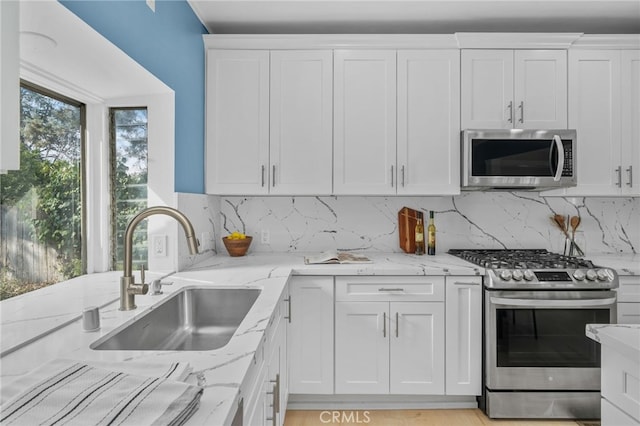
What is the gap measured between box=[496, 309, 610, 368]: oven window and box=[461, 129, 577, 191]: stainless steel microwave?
2.64 feet

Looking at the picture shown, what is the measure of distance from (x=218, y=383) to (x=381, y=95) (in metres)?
2.22

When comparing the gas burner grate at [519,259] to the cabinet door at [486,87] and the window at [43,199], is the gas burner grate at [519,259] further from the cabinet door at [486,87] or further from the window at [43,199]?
the window at [43,199]

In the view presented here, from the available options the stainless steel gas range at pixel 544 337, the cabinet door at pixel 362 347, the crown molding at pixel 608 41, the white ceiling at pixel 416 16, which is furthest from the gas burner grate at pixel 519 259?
the white ceiling at pixel 416 16

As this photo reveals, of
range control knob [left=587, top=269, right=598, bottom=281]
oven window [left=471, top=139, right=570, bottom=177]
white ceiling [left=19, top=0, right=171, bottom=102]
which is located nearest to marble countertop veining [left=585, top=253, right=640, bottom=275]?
range control knob [left=587, top=269, right=598, bottom=281]

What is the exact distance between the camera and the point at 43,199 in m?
1.74

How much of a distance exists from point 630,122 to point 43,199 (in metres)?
3.49

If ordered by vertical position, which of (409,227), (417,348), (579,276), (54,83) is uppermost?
(54,83)

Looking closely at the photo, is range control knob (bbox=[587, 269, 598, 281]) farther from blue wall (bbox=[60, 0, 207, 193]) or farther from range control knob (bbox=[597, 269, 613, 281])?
blue wall (bbox=[60, 0, 207, 193])

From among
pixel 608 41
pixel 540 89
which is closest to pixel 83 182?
pixel 540 89

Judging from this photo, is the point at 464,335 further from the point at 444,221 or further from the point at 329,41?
the point at 329,41

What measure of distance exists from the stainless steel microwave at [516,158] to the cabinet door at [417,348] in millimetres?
887

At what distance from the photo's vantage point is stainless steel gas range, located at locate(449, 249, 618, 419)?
2197 mm

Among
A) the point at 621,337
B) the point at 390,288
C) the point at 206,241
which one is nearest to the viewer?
the point at 621,337

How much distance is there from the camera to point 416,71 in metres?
2.62
